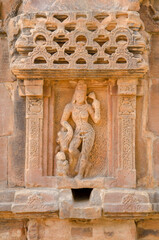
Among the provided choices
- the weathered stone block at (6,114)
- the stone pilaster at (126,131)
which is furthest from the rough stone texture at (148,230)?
the weathered stone block at (6,114)

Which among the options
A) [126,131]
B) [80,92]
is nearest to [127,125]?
[126,131]

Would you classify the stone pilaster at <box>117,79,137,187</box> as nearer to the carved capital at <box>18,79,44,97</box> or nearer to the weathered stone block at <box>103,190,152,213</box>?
the weathered stone block at <box>103,190,152,213</box>

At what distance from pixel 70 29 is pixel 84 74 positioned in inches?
22.8

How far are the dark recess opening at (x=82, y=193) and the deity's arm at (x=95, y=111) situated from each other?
91 cm

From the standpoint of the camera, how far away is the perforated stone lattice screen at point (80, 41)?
5.16 m

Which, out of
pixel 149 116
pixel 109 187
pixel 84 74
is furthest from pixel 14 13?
pixel 109 187

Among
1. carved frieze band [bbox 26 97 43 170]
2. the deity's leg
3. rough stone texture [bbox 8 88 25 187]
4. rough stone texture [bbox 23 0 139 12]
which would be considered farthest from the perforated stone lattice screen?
the deity's leg

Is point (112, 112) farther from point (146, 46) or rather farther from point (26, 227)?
point (26, 227)

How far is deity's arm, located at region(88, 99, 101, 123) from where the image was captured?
539 centimetres

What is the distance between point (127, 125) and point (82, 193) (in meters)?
1.07

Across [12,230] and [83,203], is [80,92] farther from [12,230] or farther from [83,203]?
[12,230]

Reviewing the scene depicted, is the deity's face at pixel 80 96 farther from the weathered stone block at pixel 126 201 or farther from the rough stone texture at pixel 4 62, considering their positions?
the weathered stone block at pixel 126 201

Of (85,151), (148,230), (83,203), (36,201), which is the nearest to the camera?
(36,201)

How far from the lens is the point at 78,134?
5.37m
